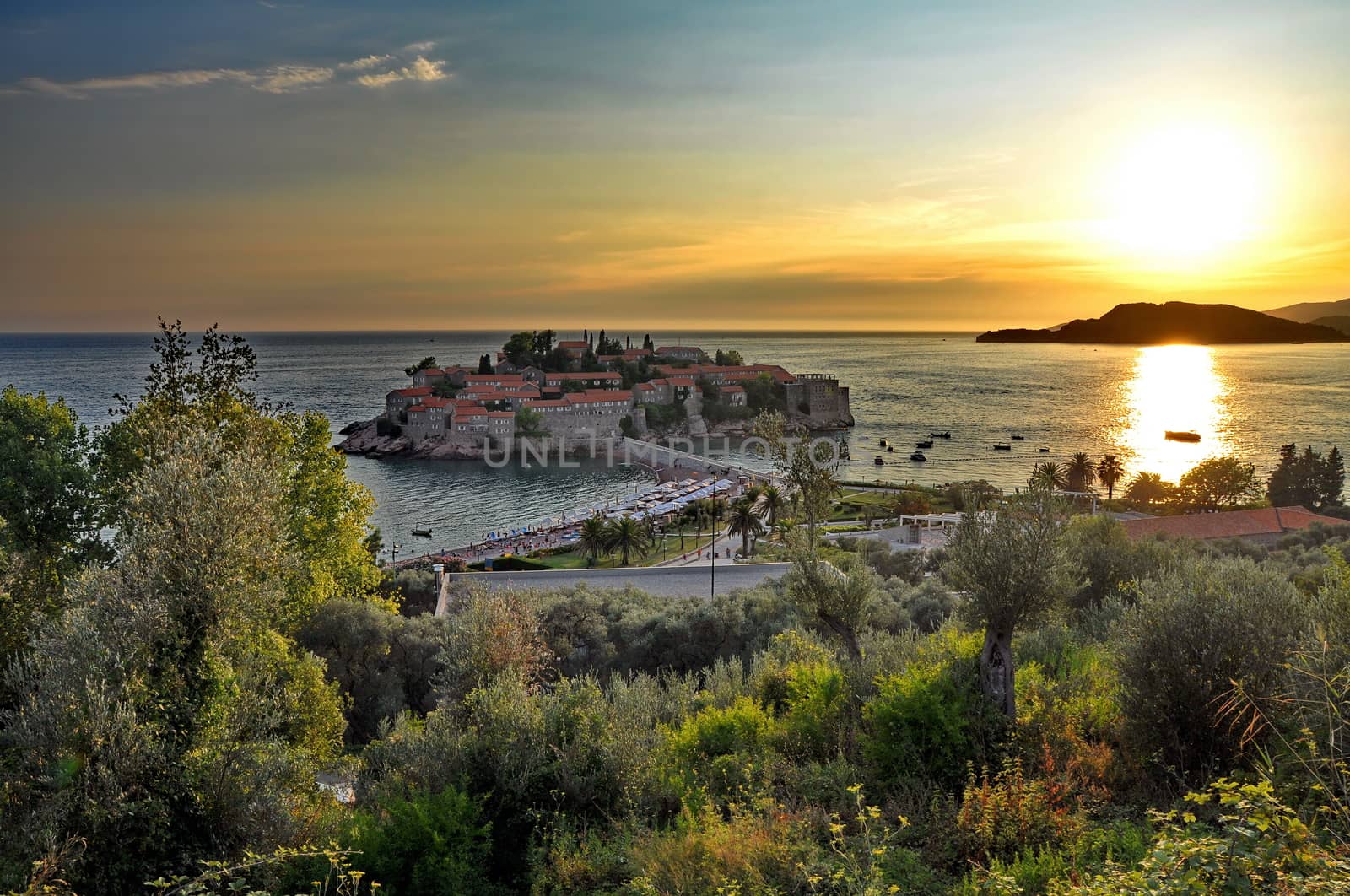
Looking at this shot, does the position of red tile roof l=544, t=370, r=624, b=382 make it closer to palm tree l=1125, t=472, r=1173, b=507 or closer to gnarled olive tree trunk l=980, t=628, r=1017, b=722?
palm tree l=1125, t=472, r=1173, b=507

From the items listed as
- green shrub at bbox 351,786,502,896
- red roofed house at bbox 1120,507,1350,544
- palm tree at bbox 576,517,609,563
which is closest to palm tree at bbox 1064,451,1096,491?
red roofed house at bbox 1120,507,1350,544

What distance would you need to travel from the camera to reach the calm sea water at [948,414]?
5475 cm

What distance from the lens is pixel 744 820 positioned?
5.25m

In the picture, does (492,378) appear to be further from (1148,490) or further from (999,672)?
(999,672)

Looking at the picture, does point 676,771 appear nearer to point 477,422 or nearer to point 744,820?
point 744,820

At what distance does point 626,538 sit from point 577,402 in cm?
4563

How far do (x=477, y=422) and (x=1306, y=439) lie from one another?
7365 centimetres

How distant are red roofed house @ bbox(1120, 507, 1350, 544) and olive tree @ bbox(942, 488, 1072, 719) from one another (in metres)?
20.4

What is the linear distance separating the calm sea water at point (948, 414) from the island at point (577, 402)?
4.31 metres

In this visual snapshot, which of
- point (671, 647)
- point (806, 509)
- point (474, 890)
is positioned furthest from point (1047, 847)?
point (671, 647)

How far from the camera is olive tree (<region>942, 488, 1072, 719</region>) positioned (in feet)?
22.5

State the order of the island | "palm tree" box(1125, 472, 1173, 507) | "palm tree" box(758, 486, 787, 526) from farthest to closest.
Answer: the island → "palm tree" box(1125, 472, 1173, 507) → "palm tree" box(758, 486, 787, 526)

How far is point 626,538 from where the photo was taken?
31.0 metres

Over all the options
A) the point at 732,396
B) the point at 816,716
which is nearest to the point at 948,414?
the point at 732,396
